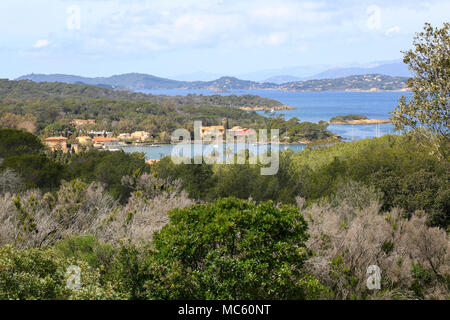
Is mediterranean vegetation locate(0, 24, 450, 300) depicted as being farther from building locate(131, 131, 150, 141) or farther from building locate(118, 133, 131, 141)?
building locate(131, 131, 150, 141)

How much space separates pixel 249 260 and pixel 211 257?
41 centimetres

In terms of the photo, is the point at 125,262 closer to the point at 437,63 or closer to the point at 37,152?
the point at 437,63

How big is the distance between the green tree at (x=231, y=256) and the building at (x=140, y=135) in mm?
70625

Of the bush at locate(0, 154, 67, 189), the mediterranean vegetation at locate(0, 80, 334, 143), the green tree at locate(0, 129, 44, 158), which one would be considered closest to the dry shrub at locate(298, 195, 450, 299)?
the bush at locate(0, 154, 67, 189)

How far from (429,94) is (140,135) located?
6975cm

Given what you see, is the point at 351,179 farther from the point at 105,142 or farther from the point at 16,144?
the point at 105,142

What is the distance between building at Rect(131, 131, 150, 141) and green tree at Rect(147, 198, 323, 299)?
232ft

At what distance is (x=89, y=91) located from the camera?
436 feet

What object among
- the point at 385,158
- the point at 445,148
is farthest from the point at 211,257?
the point at 385,158

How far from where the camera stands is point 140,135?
75750 millimetres

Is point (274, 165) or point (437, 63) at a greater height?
point (437, 63)

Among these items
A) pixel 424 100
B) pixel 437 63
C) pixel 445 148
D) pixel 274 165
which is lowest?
→ pixel 274 165

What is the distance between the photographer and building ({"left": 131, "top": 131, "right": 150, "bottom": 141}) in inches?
2938

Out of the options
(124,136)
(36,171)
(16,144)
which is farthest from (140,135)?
(36,171)
